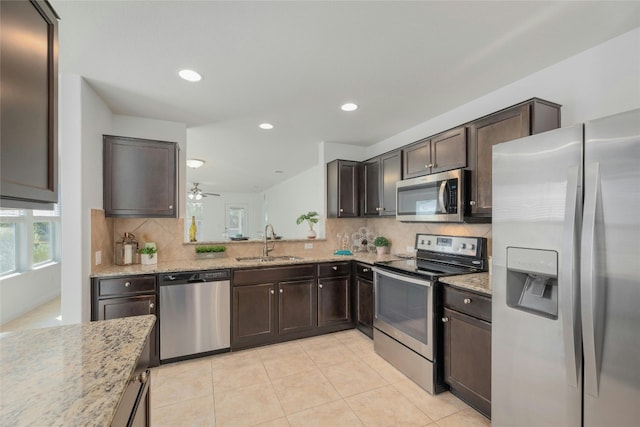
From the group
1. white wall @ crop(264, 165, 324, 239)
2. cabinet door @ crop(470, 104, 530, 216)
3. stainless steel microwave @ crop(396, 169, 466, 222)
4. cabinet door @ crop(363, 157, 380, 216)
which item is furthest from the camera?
white wall @ crop(264, 165, 324, 239)

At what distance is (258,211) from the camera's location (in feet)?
37.3

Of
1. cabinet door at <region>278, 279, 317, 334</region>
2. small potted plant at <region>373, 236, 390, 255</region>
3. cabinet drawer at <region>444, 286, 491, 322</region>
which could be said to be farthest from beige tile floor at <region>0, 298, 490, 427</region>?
small potted plant at <region>373, 236, 390, 255</region>

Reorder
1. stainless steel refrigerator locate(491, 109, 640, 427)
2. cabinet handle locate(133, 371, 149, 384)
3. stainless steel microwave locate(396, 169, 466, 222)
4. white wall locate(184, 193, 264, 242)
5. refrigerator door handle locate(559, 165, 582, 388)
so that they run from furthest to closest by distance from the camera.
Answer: white wall locate(184, 193, 264, 242)
stainless steel microwave locate(396, 169, 466, 222)
refrigerator door handle locate(559, 165, 582, 388)
stainless steel refrigerator locate(491, 109, 640, 427)
cabinet handle locate(133, 371, 149, 384)

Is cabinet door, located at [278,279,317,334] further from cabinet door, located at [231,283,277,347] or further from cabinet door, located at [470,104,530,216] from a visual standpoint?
cabinet door, located at [470,104,530,216]

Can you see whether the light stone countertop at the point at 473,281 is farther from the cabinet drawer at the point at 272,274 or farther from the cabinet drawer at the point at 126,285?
the cabinet drawer at the point at 126,285

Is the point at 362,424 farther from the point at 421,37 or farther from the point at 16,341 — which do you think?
the point at 421,37

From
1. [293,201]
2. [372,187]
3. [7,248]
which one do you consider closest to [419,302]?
[372,187]

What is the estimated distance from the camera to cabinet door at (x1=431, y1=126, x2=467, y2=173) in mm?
2516

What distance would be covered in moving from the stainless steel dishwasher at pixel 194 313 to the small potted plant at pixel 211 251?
2.00ft

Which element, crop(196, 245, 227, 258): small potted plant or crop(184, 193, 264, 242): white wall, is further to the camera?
crop(184, 193, 264, 242): white wall

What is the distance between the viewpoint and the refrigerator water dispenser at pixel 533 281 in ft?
4.91

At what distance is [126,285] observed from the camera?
264 cm

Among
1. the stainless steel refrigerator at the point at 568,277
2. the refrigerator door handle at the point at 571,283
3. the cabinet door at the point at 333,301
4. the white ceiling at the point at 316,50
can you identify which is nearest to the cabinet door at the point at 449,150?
the white ceiling at the point at 316,50

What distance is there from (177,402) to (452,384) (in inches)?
81.5
